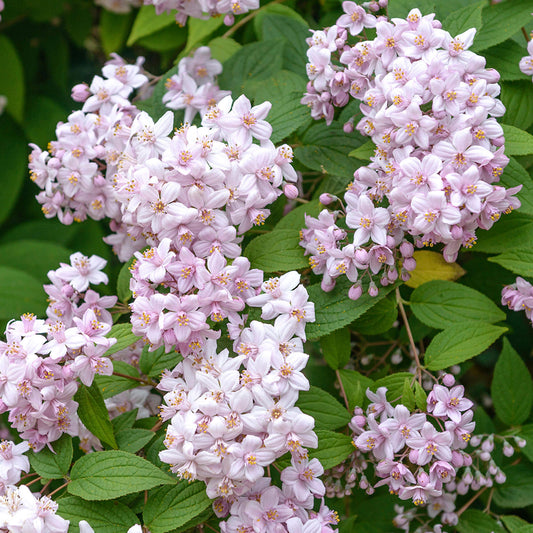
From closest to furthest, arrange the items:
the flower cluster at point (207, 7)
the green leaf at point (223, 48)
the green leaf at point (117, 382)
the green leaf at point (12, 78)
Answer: the green leaf at point (117, 382)
the flower cluster at point (207, 7)
the green leaf at point (223, 48)
the green leaf at point (12, 78)

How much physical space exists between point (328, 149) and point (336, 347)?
71 cm

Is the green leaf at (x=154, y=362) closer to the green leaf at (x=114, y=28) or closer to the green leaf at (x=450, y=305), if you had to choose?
the green leaf at (x=450, y=305)

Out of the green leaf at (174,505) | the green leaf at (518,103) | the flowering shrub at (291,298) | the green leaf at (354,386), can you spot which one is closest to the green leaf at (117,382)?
the flowering shrub at (291,298)

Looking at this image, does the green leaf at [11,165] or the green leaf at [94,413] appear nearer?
the green leaf at [94,413]

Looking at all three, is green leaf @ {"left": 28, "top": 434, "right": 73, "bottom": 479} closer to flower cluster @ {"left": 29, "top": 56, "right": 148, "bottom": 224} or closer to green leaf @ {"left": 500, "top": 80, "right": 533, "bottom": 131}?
flower cluster @ {"left": 29, "top": 56, "right": 148, "bottom": 224}

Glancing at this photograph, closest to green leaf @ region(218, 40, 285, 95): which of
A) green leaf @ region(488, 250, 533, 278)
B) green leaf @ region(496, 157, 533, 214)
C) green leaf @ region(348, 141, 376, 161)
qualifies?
green leaf @ region(348, 141, 376, 161)

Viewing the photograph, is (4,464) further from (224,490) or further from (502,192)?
(502,192)

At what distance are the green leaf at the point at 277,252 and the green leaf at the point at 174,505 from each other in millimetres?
677

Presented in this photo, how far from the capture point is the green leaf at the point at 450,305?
2031mm

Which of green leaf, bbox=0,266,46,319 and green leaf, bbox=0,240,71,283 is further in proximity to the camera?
green leaf, bbox=0,240,71,283

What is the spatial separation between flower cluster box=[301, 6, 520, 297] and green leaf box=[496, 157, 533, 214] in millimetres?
100

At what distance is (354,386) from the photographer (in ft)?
Result: 6.74

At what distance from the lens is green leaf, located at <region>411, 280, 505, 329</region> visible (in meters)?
2.03

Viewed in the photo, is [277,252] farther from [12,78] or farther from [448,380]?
[12,78]
